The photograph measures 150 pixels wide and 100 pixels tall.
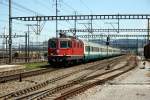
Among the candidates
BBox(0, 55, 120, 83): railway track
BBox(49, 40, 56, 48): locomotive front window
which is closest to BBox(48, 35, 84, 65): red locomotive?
BBox(49, 40, 56, 48): locomotive front window

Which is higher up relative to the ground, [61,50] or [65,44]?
[65,44]

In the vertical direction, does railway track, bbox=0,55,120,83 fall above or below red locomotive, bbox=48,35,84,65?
below

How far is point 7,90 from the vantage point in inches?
685

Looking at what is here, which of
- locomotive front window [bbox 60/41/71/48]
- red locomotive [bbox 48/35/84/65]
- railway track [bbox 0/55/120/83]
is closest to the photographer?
railway track [bbox 0/55/120/83]

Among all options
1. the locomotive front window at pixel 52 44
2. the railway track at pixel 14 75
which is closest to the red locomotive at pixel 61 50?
the locomotive front window at pixel 52 44

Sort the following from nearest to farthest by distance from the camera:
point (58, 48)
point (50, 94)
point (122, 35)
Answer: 1. point (50, 94)
2. point (58, 48)
3. point (122, 35)

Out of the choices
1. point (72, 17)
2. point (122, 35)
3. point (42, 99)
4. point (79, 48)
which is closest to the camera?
point (42, 99)

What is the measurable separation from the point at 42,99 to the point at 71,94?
1.89 meters

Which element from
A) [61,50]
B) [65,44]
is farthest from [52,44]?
[65,44]

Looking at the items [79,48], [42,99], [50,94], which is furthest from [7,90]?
[79,48]

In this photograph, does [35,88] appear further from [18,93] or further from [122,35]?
[122,35]

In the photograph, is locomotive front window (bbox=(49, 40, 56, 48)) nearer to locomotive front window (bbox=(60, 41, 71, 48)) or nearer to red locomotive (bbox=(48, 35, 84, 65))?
red locomotive (bbox=(48, 35, 84, 65))

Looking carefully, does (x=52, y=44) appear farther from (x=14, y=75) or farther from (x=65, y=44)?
(x=14, y=75)

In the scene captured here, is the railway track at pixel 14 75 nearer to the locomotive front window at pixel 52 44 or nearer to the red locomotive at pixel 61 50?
the red locomotive at pixel 61 50
